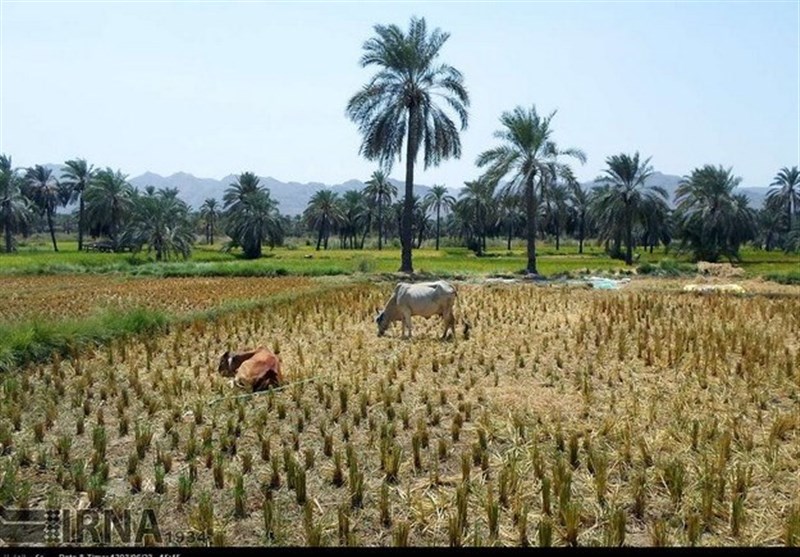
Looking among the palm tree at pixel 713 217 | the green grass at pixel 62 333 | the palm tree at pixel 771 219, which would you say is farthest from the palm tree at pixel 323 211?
the green grass at pixel 62 333

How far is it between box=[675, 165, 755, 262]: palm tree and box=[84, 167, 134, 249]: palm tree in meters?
47.1

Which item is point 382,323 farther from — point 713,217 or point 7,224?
point 7,224

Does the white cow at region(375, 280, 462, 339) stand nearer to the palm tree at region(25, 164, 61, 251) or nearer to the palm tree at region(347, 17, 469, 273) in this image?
the palm tree at region(347, 17, 469, 273)

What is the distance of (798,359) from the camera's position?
9.31 metres

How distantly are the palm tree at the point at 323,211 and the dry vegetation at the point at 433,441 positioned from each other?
55.4 metres

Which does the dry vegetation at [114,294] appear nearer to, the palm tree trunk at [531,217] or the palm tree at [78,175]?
the palm tree trunk at [531,217]

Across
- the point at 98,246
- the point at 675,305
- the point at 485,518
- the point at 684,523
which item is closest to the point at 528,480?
the point at 485,518

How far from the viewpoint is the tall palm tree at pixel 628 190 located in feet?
137

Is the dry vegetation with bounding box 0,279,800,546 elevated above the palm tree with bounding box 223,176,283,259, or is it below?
below

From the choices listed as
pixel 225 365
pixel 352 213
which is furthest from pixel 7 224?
pixel 225 365

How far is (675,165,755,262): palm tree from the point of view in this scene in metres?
45.7

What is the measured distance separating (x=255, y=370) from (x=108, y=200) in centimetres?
5370

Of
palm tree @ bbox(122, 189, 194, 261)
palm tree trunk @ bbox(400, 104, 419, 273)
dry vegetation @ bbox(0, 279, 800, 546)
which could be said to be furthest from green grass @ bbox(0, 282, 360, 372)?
palm tree @ bbox(122, 189, 194, 261)

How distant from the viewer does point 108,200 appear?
2186 inches
